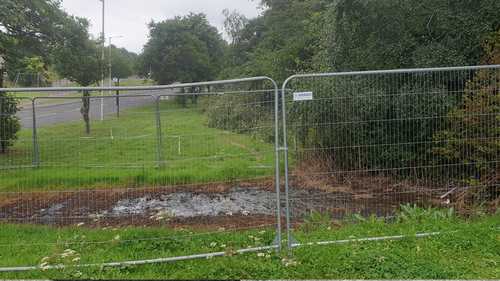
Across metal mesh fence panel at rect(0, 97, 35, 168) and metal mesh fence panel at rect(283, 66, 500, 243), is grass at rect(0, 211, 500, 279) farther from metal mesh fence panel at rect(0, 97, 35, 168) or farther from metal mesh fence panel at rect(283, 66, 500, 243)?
metal mesh fence panel at rect(0, 97, 35, 168)

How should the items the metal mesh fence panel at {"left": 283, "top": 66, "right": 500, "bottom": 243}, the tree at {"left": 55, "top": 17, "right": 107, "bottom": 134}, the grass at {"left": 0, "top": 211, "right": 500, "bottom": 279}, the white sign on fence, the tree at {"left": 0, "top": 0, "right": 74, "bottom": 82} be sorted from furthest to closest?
1. the tree at {"left": 55, "top": 17, "right": 107, "bottom": 134}
2. the tree at {"left": 0, "top": 0, "right": 74, "bottom": 82}
3. the metal mesh fence panel at {"left": 283, "top": 66, "right": 500, "bottom": 243}
4. the white sign on fence
5. the grass at {"left": 0, "top": 211, "right": 500, "bottom": 279}

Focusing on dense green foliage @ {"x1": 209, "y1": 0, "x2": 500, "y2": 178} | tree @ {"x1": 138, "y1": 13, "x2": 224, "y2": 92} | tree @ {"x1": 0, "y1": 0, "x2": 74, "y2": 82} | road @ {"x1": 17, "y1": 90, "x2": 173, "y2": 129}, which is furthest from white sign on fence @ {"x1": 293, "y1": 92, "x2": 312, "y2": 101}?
tree @ {"x1": 138, "y1": 13, "x2": 224, "y2": 92}

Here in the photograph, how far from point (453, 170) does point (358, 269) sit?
8.14ft

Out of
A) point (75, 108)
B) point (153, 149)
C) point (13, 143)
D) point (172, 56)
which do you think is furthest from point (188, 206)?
point (172, 56)

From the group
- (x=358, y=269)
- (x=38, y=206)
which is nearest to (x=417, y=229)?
(x=358, y=269)

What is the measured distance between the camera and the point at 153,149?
5.51 m

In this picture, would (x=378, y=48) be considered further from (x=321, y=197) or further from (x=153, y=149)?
(x=153, y=149)

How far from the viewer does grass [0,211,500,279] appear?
387 cm

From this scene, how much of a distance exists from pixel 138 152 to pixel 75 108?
1015 mm

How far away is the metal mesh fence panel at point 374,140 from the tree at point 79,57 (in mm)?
11694

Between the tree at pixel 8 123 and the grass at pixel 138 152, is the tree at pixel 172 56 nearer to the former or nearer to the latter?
the tree at pixel 8 123

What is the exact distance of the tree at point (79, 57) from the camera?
14.2 m

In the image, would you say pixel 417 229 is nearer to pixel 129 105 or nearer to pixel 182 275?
pixel 182 275

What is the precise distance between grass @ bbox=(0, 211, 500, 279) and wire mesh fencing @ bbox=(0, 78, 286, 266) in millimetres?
248
